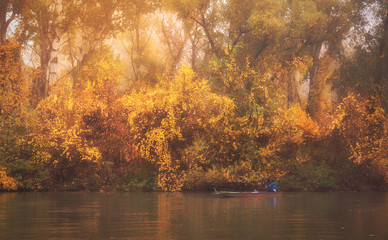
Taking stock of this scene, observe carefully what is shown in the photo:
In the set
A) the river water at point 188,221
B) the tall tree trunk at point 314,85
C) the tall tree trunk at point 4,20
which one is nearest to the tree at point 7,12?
the tall tree trunk at point 4,20

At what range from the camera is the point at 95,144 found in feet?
151

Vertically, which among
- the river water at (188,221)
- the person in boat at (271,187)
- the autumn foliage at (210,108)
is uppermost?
the autumn foliage at (210,108)

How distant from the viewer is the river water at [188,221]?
18.3 meters

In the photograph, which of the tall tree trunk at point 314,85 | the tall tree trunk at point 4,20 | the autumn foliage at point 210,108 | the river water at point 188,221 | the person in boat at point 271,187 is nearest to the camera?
the river water at point 188,221

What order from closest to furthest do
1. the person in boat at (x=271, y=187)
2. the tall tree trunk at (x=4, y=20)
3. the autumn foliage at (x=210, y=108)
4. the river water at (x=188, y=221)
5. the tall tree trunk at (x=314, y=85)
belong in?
1. the river water at (x=188, y=221)
2. the person in boat at (x=271, y=187)
3. the autumn foliage at (x=210, y=108)
4. the tall tree trunk at (x=4, y=20)
5. the tall tree trunk at (x=314, y=85)

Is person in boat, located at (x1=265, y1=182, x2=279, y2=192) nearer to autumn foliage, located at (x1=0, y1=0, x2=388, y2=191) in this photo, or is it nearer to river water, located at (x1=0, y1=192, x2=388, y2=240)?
autumn foliage, located at (x1=0, y1=0, x2=388, y2=191)

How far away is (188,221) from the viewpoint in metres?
22.7

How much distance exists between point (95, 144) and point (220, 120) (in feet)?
33.0

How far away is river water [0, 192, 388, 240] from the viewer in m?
18.3

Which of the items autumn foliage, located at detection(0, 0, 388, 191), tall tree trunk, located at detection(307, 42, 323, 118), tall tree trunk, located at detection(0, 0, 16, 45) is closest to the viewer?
autumn foliage, located at detection(0, 0, 388, 191)

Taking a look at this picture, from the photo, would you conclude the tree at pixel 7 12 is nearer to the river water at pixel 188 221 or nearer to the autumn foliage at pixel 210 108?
the autumn foliage at pixel 210 108

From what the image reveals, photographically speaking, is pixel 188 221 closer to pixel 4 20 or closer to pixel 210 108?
pixel 210 108

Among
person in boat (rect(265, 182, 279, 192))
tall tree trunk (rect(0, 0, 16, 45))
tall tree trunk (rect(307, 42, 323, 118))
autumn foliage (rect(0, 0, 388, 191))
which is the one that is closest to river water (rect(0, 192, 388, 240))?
person in boat (rect(265, 182, 279, 192))

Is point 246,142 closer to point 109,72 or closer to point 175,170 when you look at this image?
point 175,170
